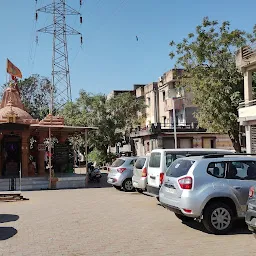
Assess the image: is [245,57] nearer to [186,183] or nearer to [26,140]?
[26,140]

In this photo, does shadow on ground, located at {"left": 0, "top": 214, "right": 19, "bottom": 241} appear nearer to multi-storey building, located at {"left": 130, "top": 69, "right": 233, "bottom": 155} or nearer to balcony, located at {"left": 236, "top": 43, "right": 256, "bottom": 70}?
balcony, located at {"left": 236, "top": 43, "right": 256, "bottom": 70}

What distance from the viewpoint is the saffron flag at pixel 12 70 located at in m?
26.6

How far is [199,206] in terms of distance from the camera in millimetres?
8523

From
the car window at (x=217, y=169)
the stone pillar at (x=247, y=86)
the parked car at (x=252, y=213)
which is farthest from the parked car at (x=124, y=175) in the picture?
the parked car at (x=252, y=213)

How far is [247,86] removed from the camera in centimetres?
2394

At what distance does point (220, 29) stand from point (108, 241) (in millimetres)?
21269

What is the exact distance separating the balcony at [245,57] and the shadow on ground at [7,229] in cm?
1648

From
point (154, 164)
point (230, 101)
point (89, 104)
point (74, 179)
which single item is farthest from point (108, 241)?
point (89, 104)

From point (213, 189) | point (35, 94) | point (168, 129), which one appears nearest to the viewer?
point (213, 189)

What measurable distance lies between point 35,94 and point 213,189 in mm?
53088

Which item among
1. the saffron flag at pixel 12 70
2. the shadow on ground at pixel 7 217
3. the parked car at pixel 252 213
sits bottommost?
the shadow on ground at pixel 7 217

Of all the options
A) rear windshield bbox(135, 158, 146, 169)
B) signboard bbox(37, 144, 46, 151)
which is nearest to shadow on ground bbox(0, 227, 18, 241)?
rear windshield bbox(135, 158, 146, 169)

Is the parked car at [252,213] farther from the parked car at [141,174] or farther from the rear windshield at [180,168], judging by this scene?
the parked car at [141,174]

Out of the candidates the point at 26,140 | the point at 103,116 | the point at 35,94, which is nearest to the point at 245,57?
the point at 26,140
